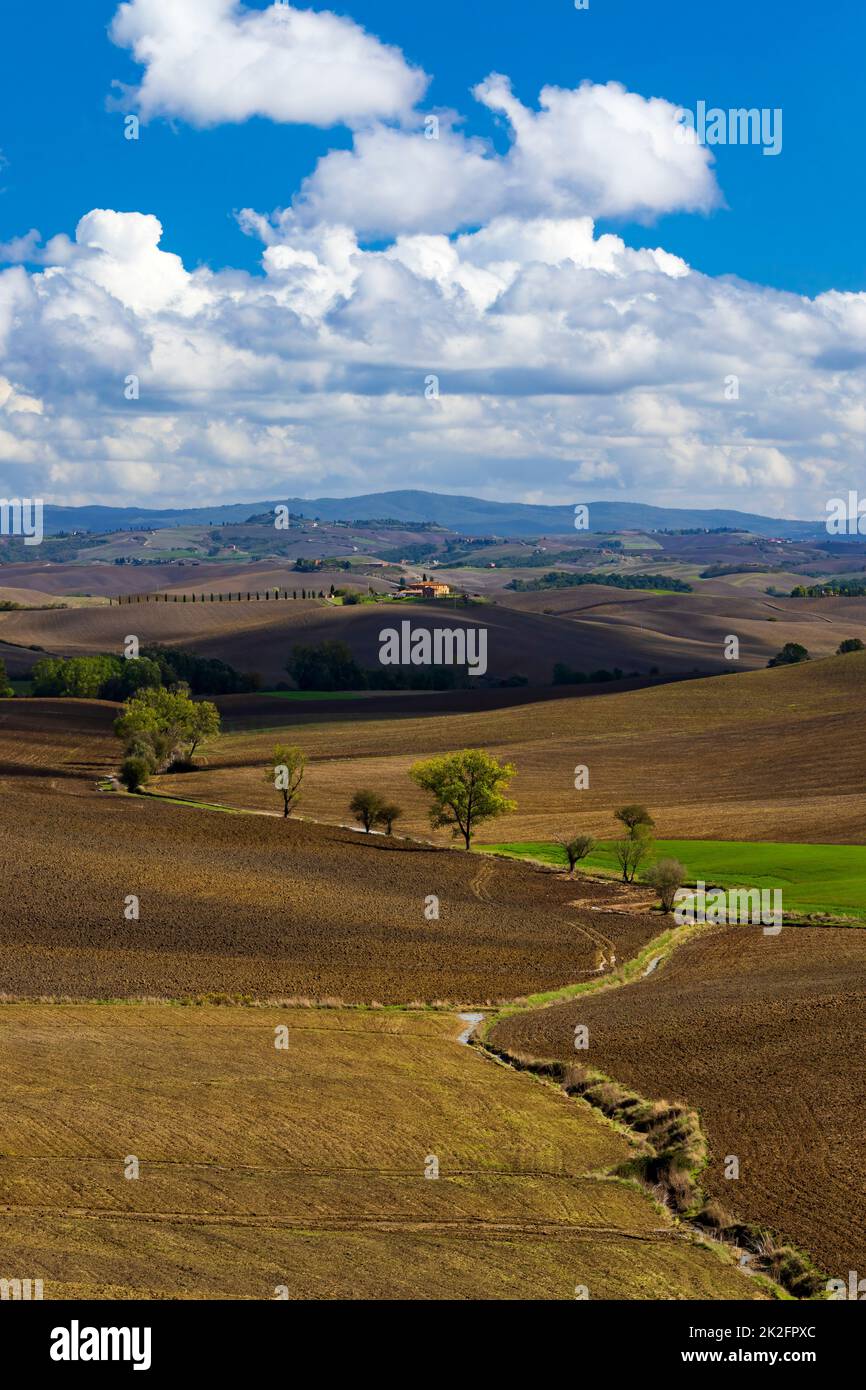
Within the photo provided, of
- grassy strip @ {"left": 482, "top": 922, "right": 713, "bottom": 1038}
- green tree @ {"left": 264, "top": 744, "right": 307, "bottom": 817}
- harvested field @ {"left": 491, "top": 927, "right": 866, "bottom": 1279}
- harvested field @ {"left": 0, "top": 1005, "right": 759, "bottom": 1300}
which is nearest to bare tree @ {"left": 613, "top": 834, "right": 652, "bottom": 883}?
grassy strip @ {"left": 482, "top": 922, "right": 713, "bottom": 1038}

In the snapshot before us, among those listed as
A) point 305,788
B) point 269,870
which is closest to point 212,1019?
point 269,870

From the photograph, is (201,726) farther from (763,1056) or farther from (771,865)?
(763,1056)

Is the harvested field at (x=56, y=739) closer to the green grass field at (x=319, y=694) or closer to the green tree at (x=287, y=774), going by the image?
the green tree at (x=287, y=774)

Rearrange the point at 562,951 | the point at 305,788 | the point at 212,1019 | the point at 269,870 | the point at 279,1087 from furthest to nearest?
the point at 305,788
the point at 269,870
the point at 562,951
the point at 212,1019
the point at 279,1087
